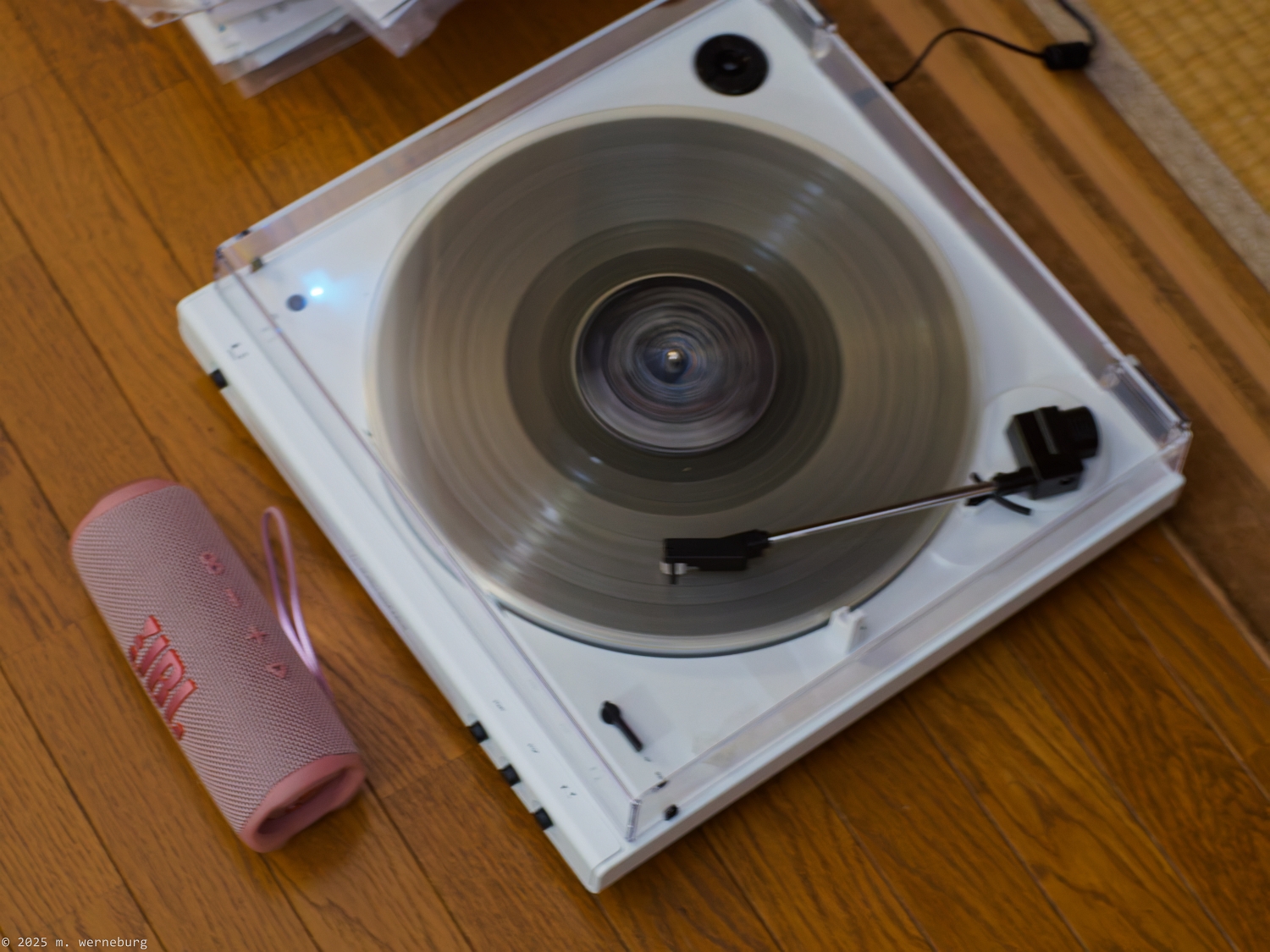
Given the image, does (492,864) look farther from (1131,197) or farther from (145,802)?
(1131,197)

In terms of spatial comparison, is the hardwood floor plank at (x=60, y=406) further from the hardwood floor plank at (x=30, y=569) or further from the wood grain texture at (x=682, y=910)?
the wood grain texture at (x=682, y=910)

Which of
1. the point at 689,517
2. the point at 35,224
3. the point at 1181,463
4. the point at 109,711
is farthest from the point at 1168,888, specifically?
the point at 35,224

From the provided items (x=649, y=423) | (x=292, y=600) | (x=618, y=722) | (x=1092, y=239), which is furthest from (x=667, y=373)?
(x=1092, y=239)

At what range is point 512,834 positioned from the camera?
1060 millimetres

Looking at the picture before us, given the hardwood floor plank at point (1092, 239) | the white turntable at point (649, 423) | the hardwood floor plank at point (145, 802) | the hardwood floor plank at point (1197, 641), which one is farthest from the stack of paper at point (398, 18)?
the hardwood floor plank at point (1197, 641)

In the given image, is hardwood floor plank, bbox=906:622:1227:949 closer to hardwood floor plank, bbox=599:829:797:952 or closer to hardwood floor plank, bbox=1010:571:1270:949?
hardwood floor plank, bbox=1010:571:1270:949

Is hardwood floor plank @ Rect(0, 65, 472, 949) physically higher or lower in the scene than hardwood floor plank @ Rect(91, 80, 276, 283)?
lower

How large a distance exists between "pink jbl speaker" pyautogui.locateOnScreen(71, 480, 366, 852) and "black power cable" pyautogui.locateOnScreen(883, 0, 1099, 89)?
31.8 inches

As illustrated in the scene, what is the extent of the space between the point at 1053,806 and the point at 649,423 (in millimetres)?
486

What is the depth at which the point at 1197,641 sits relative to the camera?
112 cm

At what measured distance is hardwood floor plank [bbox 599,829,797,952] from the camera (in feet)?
3.43

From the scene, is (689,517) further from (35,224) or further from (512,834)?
(35,224)

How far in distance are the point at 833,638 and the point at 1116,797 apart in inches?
13.1

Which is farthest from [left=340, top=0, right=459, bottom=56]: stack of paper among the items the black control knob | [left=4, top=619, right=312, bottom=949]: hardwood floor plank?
[left=4, top=619, right=312, bottom=949]: hardwood floor plank
